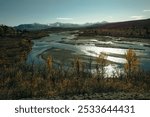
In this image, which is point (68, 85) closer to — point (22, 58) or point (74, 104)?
point (74, 104)

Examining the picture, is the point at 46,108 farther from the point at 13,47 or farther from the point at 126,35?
the point at 126,35

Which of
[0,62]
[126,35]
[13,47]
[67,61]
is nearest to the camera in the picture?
[0,62]

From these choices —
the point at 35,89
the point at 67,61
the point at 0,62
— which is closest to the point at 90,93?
the point at 35,89

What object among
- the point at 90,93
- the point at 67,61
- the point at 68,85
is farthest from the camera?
the point at 67,61

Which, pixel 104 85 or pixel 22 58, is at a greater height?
pixel 104 85

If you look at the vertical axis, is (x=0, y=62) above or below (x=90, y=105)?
below

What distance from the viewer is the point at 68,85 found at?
32.7 ft

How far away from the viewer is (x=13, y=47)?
2966cm

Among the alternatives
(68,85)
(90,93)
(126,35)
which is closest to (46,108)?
(90,93)

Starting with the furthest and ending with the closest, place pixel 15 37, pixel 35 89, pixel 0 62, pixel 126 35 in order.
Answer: pixel 126 35, pixel 15 37, pixel 0 62, pixel 35 89

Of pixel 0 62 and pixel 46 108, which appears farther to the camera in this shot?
pixel 0 62

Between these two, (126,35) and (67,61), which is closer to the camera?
(67,61)

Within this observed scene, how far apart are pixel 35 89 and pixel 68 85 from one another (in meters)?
1.37

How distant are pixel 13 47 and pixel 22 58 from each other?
14.0 feet
